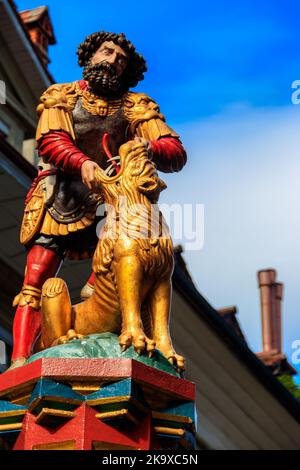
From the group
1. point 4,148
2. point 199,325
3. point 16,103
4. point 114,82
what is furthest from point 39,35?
point 114,82

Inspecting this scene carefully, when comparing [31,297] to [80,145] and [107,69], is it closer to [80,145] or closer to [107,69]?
[80,145]

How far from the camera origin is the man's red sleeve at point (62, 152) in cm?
618

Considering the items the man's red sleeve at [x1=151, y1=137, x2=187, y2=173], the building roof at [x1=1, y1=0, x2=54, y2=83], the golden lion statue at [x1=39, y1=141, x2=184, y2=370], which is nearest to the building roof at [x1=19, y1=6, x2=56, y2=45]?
the building roof at [x1=1, y1=0, x2=54, y2=83]

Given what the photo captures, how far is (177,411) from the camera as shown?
556 cm

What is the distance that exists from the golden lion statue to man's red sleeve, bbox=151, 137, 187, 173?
1.03 ft

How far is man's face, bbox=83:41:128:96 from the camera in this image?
255 inches

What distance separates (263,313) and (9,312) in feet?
35.5

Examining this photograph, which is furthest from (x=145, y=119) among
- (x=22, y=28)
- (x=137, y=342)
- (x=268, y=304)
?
(x=268, y=304)

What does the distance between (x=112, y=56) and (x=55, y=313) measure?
141 cm

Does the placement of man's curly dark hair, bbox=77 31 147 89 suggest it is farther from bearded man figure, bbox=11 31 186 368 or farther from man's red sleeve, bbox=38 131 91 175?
man's red sleeve, bbox=38 131 91 175

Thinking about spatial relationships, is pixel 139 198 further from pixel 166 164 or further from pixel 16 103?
pixel 16 103

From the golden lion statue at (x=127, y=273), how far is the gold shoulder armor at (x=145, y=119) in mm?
488

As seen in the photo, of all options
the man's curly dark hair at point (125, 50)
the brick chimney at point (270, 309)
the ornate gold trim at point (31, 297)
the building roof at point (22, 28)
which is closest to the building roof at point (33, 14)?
the building roof at point (22, 28)

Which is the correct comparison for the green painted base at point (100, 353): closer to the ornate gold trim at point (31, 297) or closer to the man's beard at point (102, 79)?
the ornate gold trim at point (31, 297)
